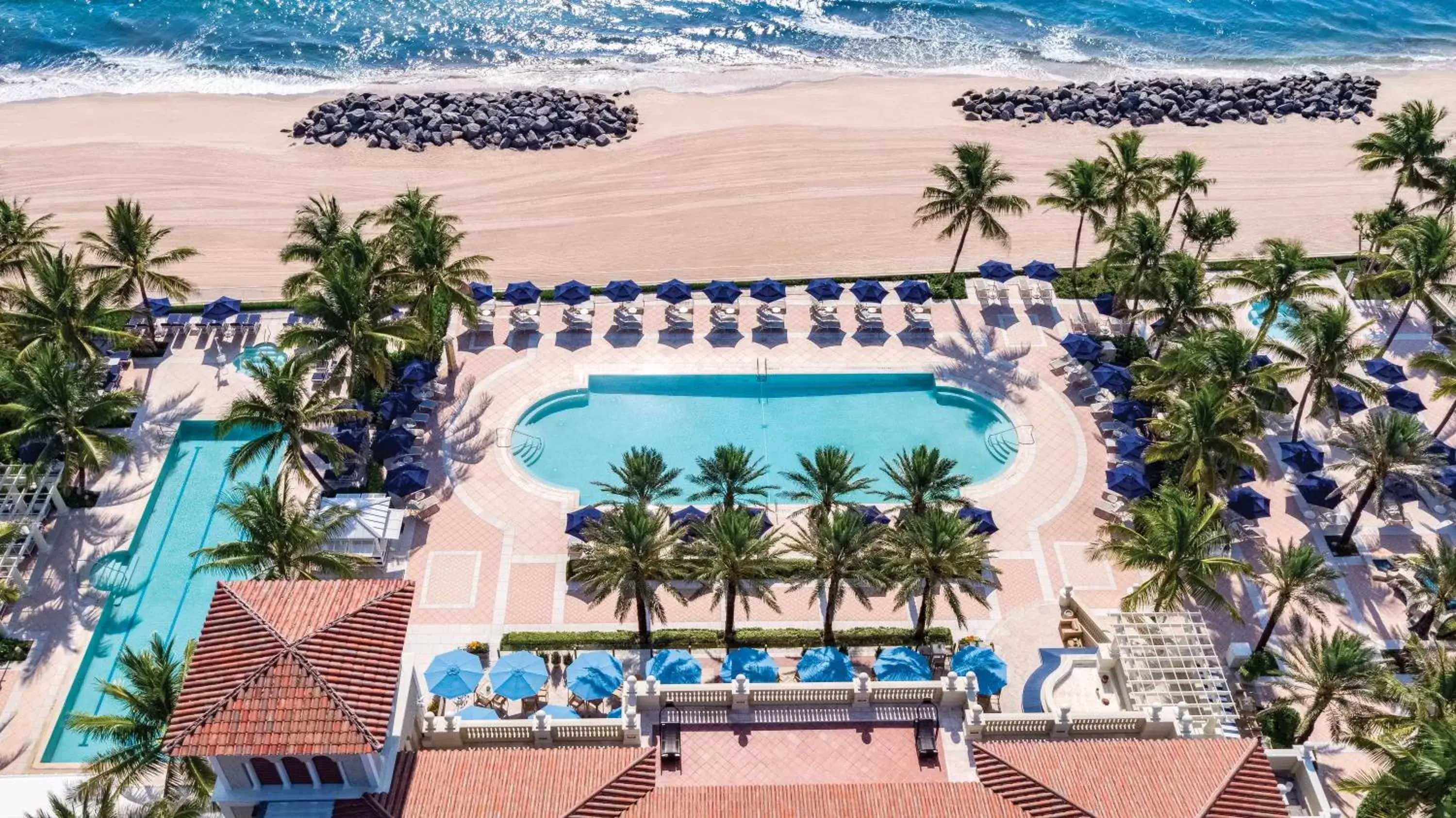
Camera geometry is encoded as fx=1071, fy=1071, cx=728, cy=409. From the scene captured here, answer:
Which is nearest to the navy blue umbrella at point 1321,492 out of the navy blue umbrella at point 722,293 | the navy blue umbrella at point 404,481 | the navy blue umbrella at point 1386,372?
the navy blue umbrella at point 1386,372

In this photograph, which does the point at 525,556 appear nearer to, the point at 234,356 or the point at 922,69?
the point at 234,356

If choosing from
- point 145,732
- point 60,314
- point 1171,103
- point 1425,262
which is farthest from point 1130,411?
point 60,314

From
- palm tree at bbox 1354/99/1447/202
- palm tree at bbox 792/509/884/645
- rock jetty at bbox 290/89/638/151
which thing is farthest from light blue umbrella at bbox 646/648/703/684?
palm tree at bbox 1354/99/1447/202

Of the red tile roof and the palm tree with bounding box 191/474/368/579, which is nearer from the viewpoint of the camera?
the red tile roof

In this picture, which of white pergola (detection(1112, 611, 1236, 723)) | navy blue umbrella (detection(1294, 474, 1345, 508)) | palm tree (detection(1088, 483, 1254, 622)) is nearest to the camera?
white pergola (detection(1112, 611, 1236, 723))

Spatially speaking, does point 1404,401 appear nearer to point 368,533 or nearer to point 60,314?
point 368,533

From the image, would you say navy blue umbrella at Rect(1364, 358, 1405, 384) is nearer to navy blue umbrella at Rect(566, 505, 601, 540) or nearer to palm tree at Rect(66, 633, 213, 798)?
navy blue umbrella at Rect(566, 505, 601, 540)

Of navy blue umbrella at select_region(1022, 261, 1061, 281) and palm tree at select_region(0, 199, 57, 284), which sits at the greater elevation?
navy blue umbrella at select_region(1022, 261, 1061, 281)
